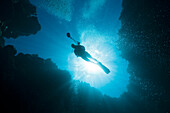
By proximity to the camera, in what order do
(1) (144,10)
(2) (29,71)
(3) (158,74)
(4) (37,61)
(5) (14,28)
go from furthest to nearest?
(5) (14,28) < (4) (37,61) < (2) (29,71) < (3) (158,74) < (1) (144,10)

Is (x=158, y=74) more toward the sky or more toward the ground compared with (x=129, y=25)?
more toward the ground

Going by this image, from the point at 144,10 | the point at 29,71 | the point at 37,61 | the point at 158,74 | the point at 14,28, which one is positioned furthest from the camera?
the point at 14,28

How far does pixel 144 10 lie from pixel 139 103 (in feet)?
59.2

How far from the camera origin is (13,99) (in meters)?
12.9

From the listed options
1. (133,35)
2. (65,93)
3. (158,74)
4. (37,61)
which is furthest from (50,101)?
(158,74)

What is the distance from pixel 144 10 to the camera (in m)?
12.2

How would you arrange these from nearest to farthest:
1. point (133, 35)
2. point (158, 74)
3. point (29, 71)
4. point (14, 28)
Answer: point (133, 35) < point (158, 74) < point (29, 71) < point (14, 28)

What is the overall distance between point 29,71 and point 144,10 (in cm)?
2015

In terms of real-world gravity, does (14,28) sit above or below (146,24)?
above

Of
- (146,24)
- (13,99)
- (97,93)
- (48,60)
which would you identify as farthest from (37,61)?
(146,24)

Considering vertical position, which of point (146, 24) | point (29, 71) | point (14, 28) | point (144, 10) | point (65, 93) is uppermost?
point (14, 28)

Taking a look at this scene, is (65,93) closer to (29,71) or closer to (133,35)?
(29,71)

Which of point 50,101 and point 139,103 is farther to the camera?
point 139,103

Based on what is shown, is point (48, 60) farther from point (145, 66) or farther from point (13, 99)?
point (145, 66)
